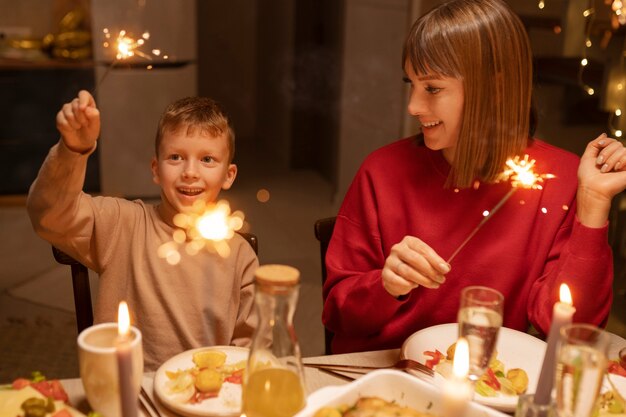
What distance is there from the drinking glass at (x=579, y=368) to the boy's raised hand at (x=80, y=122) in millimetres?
780

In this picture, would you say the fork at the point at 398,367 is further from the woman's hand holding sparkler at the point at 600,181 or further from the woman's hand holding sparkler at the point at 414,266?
the woman's hand holding sparkler at the point at 600,181

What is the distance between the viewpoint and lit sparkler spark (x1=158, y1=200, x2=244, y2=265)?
146 cm

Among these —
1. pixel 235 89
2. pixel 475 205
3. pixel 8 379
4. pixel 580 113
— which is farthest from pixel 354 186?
pixel 235 89

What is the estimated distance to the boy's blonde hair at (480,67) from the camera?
1.41 m

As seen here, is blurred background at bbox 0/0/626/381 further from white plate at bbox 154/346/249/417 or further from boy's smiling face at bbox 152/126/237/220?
white plate at bbox 154/346/249/417

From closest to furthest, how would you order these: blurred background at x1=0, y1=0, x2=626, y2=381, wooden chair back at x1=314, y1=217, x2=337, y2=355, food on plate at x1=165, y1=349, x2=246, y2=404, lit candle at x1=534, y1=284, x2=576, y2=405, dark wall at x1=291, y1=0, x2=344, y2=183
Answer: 1. lit candle at x1=534, y1=284, x2=576, y2=405
2. food on plate at x1=165, y1=349, x2=246, y2=404
3. wooden chair back at x1=314, y1=217, x2=337, y2=355
4. blurred background at x1=0, y1=0, x2=626, y2=381
5. dark wall at x1=291, y1=0, x2=344, y2=183

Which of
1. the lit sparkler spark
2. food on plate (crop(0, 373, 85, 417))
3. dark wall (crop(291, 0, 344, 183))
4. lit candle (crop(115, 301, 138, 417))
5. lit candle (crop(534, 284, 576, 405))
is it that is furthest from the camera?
dark wall (crop(291, 0, 344, 183))

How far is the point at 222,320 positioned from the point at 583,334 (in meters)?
0.78

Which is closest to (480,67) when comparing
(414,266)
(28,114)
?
(414,266)

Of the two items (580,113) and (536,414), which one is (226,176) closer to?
(536,414)

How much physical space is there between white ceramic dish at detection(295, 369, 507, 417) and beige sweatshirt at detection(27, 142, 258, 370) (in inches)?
20.1

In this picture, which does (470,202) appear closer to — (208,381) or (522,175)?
(522,175)

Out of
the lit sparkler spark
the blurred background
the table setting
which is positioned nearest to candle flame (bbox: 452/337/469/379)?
the table setting

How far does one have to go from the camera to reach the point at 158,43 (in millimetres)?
4184
